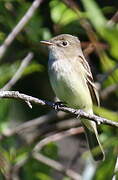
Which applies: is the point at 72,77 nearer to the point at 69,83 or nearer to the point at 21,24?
the point at 69,83

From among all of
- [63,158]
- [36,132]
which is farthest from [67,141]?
[36,132]

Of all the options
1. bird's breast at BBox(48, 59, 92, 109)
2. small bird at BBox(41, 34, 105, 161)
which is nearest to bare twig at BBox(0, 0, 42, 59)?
small bird at BBox(41, 34, 105, 161)

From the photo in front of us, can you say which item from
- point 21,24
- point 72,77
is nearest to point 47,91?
point 72,77

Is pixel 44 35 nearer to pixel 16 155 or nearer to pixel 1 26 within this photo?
pixel 1 26

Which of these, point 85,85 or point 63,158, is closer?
point 85,85

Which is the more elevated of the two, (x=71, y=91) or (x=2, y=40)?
(x=2, y=40)

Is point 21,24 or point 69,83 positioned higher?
point 21,24

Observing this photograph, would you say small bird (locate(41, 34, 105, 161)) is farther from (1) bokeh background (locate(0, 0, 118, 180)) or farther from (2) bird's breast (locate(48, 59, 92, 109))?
(1) bokeh background (locate(0, 0, 118, 180))

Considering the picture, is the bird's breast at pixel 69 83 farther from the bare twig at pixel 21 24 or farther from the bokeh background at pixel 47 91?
the bare twig at pixel 21 24

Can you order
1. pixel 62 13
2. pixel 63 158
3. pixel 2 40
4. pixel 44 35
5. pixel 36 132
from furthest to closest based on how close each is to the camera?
pixel 63 158, pixel 36 132, pixel 44 35, pixel 2 40, pixel 62 13
